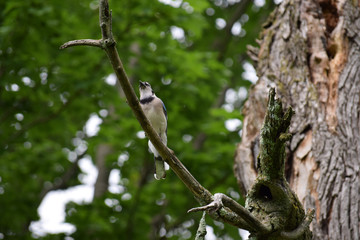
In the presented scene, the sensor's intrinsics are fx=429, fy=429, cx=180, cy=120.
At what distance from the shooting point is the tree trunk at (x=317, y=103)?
318cm

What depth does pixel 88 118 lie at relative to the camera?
304 inches

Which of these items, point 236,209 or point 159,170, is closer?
point 236,209

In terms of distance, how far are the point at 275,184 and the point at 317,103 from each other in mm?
1380

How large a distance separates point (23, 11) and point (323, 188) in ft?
13.6

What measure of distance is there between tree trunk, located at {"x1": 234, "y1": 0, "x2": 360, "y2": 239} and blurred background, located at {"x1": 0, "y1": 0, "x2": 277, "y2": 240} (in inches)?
50.8

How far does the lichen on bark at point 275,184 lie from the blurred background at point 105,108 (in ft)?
8.74

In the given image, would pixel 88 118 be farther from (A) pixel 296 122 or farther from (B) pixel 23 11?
(A) pixel 296 122

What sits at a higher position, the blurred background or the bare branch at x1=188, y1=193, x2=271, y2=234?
the bare branch at x1=188, y1=193, x2=271, y2=234

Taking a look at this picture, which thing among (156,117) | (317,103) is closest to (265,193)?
(317,103)

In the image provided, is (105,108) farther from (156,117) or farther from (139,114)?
(139,114)

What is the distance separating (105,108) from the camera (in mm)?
6703

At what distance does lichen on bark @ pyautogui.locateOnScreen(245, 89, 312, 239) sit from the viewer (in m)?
2.38

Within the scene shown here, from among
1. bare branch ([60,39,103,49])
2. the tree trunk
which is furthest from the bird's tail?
bare branch ([60,39,103,49])

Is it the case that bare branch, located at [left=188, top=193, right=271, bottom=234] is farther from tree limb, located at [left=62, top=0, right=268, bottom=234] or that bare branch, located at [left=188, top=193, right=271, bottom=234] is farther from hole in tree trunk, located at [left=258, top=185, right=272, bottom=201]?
hole in tree trunk, located at [left=258, top=185, right=272, bottom=201]
